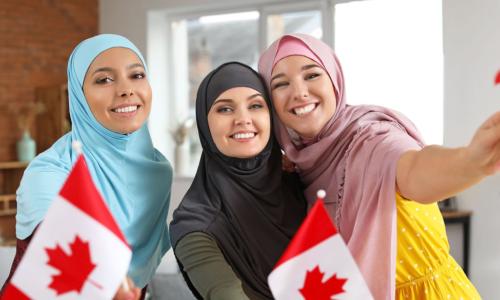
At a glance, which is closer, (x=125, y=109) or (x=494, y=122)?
(x=494, y=122)

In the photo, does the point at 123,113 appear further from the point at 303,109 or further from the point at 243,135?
the point at 303,109

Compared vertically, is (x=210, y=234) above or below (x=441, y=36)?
below

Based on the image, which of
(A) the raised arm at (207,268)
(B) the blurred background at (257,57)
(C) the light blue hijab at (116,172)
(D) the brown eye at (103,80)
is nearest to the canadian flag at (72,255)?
(A) the raised arm at (207,268)

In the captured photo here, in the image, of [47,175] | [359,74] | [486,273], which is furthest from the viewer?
[359,74]

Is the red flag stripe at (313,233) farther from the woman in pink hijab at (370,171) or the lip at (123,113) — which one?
the lip at (123,113)

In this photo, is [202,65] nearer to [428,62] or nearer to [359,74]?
[359,74]

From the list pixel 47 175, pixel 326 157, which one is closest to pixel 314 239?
pixel 326 157

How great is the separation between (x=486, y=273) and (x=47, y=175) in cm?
341

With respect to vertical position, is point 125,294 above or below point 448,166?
below

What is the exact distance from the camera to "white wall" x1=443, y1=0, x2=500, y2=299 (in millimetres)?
4012

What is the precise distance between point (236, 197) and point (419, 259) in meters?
0.44

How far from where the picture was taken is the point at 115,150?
5.05 ft

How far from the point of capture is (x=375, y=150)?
1.29 m

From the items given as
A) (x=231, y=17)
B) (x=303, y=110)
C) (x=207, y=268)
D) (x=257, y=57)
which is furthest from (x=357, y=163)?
(x=231, y=17)
